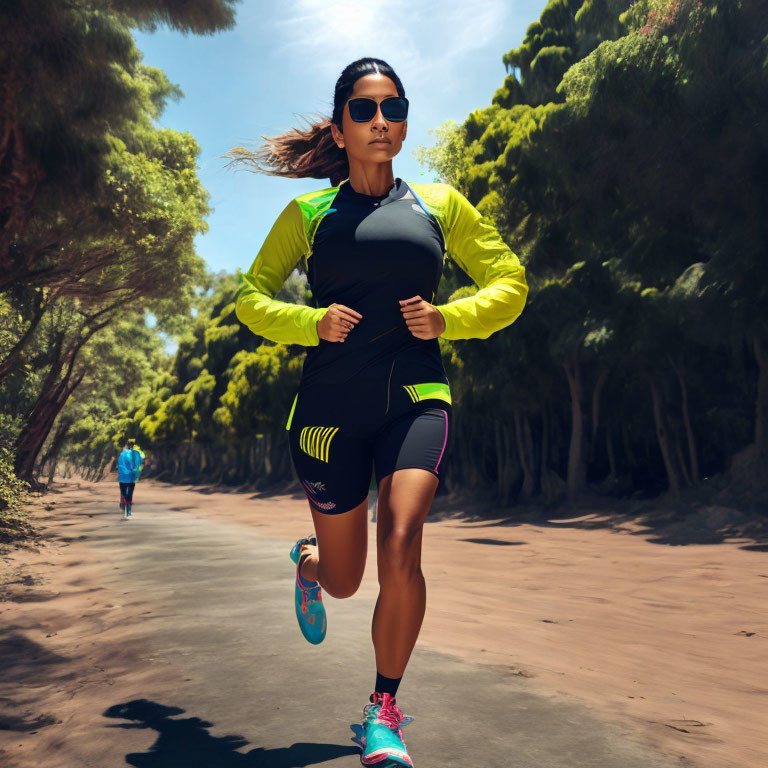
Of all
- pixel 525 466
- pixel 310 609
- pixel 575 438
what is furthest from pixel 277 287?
pixel 525 466

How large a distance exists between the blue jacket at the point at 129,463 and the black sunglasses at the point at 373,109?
2007 centimetres

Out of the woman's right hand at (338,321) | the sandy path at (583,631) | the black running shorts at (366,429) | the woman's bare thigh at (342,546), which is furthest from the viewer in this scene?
the sandy path at (583,631)

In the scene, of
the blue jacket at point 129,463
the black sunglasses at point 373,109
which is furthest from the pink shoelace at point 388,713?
the blue jacket at point 129,463

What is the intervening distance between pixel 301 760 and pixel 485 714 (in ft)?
3.52

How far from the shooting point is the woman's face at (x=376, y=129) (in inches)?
139

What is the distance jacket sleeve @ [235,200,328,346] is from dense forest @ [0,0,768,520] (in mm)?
11204

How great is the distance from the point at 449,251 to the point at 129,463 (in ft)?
66.4

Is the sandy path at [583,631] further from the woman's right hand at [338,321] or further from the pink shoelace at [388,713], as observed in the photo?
the woman's right hand at [338,321]

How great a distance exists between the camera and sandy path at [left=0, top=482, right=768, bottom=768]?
4500mm

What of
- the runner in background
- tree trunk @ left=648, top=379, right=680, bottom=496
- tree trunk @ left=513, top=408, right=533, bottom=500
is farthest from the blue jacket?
tree trunk @ left=648, top=379, right=680, bottom=496

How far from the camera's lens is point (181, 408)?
208 feet

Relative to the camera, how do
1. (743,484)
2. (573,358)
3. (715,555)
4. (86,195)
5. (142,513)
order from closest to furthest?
(715,555), (86,195), (743,484), (573,358), (142,513)

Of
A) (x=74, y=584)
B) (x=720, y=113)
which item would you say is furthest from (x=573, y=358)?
(x=74, y=584)

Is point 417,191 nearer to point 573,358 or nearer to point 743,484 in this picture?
point 743,484
